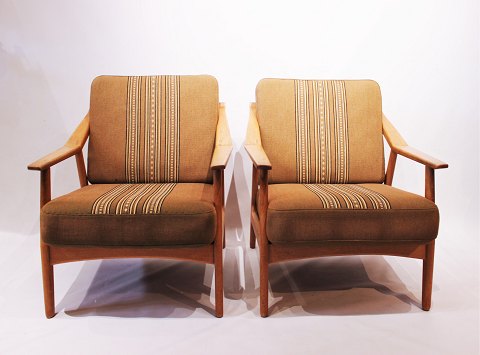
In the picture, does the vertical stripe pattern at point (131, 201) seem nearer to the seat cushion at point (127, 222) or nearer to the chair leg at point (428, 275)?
the seat cushion at point (127, 222)

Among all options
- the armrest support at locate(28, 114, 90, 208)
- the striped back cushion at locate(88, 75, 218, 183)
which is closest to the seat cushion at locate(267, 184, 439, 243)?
the striped back cushion at locate(88, 75, 218, 183)

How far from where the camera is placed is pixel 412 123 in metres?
2.32

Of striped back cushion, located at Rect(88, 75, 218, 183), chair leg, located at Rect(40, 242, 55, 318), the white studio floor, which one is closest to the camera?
the white studio floor

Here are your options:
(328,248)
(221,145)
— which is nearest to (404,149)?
(328,248)

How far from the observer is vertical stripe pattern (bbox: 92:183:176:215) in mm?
1324

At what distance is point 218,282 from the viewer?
1445 mm

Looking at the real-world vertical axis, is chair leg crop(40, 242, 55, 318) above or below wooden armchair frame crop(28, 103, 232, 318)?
below

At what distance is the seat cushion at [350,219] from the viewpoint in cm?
136

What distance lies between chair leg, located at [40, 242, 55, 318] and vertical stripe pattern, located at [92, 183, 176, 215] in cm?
26

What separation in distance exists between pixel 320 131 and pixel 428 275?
2.46 ft

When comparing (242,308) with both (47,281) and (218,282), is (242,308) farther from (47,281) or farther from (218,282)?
(47,281)

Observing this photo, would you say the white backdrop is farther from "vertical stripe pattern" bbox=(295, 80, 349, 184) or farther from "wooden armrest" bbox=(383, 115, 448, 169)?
"wooden armrest" bbox=(383, 115, 448, 169)

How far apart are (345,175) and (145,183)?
35.0 inches

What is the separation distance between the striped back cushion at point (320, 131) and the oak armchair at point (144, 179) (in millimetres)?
240
